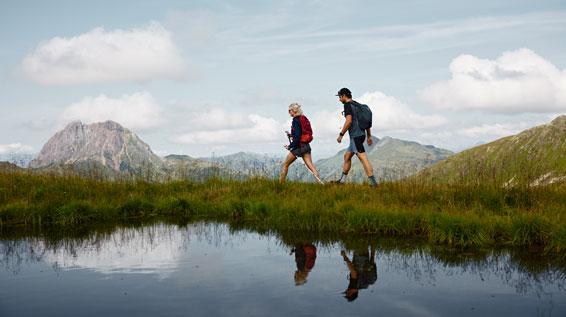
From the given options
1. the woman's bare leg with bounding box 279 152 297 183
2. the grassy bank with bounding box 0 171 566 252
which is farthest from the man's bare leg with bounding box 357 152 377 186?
the woman's bare leg with bounding box 279 152 297 183

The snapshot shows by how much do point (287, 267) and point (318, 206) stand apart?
Answer: 15.7 ft

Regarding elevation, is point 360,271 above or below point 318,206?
below

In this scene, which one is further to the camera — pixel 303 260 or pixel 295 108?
pixel 295 108

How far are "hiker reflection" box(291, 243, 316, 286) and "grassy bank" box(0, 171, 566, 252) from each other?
6.45 ft

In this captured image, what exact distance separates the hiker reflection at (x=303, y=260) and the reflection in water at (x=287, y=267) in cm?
2

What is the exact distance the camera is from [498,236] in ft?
34.5

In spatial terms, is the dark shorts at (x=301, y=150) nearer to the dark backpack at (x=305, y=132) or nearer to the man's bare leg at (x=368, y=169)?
the dark backpack at (x=305, y=132)

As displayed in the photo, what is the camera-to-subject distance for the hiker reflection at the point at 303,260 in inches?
316

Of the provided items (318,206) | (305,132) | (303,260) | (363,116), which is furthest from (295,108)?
(303,260)

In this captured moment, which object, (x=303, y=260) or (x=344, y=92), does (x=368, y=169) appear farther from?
(x=303, y=260)

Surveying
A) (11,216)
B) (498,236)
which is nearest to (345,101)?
(498,236)

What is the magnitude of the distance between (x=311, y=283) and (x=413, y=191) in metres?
7.04

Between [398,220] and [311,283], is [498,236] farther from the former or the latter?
[311,283]

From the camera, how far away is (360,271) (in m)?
8.37
